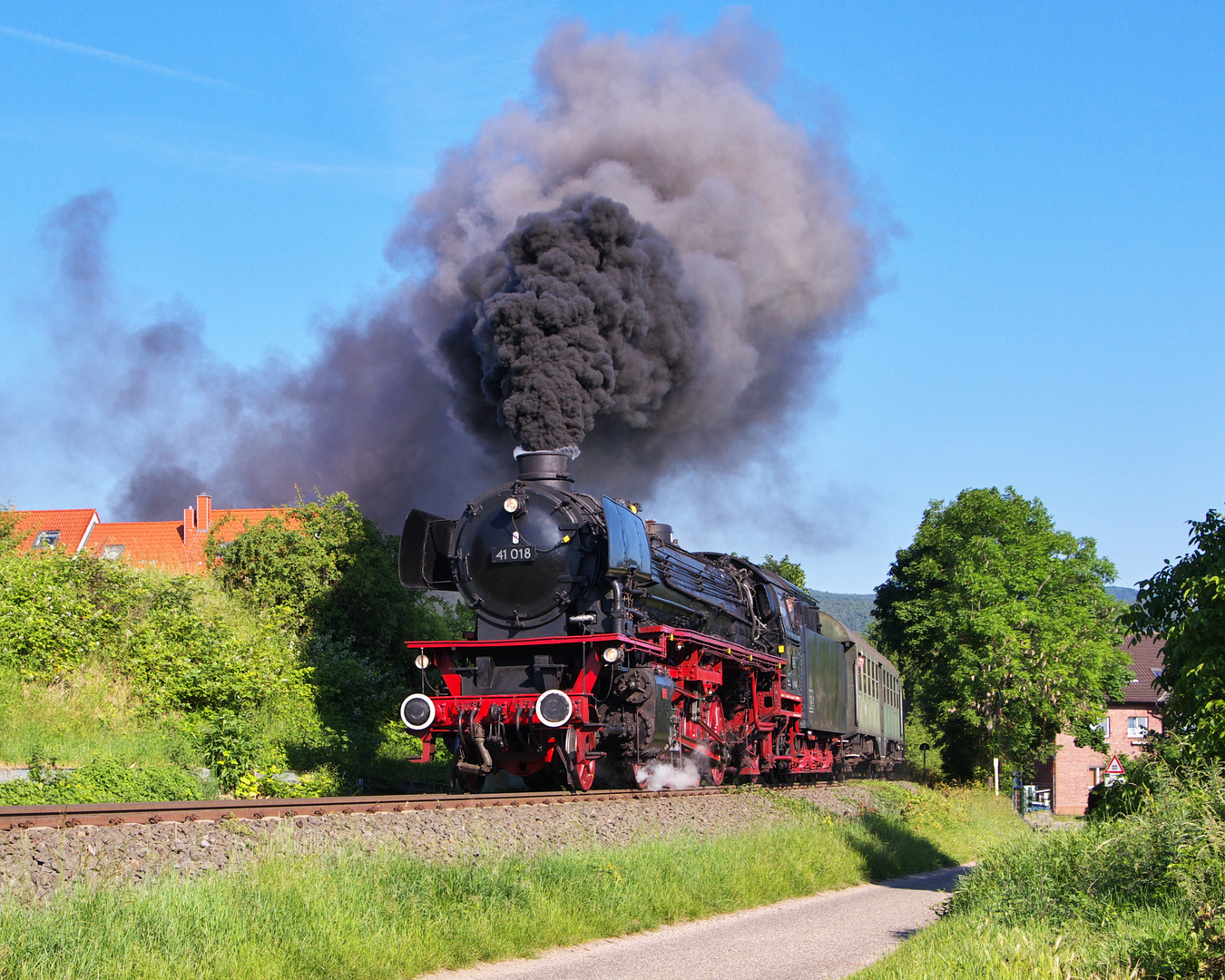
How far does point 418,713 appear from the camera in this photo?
13258mm

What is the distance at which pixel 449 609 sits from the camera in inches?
1160

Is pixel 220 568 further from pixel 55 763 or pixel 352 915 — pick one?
pixel 352 915

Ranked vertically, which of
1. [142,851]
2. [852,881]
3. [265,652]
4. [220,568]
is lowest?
[852,881]

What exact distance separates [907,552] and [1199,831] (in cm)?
4213

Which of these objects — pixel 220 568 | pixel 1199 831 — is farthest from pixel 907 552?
pixel 1199 831

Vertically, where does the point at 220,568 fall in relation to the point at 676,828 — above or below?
above

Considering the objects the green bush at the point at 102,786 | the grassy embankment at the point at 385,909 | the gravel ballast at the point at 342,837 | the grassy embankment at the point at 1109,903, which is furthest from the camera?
the green bush at the point at 102,786

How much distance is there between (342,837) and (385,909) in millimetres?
1051

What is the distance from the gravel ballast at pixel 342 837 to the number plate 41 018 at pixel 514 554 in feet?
10.3

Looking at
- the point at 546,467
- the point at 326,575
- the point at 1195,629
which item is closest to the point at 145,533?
the point at 326,575

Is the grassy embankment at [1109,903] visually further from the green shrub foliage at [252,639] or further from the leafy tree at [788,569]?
the leafy tree at [788,569]

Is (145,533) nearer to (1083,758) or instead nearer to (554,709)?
(554,709)

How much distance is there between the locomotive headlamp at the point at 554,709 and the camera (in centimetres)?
1238

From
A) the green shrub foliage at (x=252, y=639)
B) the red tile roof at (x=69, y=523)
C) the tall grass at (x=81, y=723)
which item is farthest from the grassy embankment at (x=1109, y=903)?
the red tile roof at (x=69, y=523)
